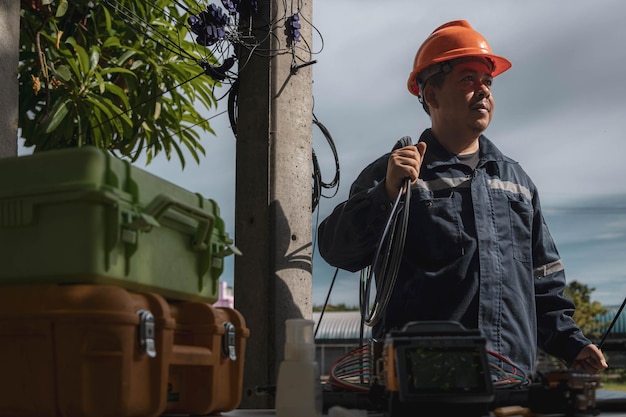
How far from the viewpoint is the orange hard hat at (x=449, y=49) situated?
2459 mm

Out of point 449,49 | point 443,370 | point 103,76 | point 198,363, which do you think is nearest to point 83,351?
point 198,363

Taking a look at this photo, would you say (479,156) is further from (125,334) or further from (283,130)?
(125,334)

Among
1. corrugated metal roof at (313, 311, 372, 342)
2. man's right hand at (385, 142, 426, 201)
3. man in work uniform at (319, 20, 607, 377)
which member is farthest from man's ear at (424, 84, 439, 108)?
corrugated metal roof at (313, 311, 372, 342)

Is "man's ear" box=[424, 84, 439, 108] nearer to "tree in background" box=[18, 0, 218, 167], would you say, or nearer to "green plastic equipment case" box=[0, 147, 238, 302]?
"green plastic equipment case" box=[0, 147, 238, 302]

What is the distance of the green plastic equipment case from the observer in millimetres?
1321

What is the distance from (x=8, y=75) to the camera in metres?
2.78

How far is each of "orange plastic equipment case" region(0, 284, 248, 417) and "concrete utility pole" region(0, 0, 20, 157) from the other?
154 centimetres

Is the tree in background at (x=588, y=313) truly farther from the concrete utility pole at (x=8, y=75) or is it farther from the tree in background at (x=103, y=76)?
the concrete utility pole at (x=8, y=75)

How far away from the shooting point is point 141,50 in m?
5.90

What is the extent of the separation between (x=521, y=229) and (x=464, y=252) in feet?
0.86

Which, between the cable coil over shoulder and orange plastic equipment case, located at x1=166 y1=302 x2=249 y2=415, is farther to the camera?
the cable coil over shoulder

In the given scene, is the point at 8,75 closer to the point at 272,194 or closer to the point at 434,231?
the point at 272,194

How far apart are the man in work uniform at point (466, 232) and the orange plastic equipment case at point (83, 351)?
961 millimetres

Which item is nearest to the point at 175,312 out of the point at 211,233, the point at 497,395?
the point at 211,233
